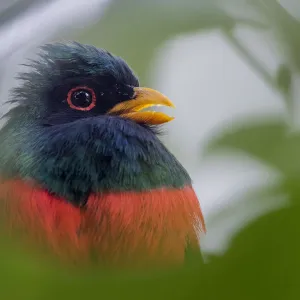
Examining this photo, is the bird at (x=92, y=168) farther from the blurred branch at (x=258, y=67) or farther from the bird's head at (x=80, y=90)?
the blurred branch at (x=258, y=67)

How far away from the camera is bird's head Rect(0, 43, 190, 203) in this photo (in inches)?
20.6

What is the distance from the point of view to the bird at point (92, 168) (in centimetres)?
52

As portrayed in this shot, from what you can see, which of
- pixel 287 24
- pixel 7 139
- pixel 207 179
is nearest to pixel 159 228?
pixel 207 179

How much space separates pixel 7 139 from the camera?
55 centimetres

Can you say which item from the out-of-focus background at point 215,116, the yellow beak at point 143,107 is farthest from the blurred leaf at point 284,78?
the yellow beak at point 143,107

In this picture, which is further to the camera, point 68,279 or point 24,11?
point 24,11

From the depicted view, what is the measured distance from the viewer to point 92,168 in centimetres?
52

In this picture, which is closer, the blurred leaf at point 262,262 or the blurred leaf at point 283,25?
the blurred leaf at point 262,262

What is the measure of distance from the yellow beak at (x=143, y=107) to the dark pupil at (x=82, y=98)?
28 millimetres

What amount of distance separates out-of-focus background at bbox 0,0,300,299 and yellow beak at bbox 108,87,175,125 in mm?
12

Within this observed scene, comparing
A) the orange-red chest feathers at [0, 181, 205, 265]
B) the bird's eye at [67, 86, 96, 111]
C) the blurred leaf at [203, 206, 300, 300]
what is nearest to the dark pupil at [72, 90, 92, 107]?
the bird's eye at [67, 86, 96, 111]

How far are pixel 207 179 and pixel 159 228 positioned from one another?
2.9 inches

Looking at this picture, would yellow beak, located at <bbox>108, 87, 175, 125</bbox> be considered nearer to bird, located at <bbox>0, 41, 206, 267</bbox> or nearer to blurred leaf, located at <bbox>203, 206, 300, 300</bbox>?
bird, located at <bbox>0, 41, 206, 267</bbox>

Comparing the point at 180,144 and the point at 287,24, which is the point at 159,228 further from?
the point at 287,24
